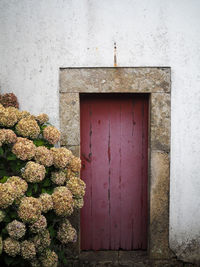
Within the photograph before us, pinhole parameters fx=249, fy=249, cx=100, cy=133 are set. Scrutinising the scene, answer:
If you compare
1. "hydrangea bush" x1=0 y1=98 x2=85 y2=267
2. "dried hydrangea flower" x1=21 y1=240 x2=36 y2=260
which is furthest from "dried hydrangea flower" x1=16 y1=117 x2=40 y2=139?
"dried hydrangea flower" x1=21 y1=240 x2=36 y2=260

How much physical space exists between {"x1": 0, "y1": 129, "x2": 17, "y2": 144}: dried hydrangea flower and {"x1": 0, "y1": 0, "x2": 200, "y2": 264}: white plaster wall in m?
0.74

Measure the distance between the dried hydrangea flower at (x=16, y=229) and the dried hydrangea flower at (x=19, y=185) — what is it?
0.23m

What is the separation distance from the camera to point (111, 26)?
3.09 m

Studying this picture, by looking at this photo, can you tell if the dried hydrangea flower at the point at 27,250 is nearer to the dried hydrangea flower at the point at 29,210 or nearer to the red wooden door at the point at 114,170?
the dried hydrangea flower at the point at 29,210

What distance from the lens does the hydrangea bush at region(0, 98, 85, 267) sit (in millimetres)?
2178

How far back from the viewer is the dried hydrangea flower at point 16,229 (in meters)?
2.13

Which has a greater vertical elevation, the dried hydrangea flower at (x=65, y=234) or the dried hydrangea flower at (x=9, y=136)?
the dried hydrangea flower at (x=9, y=136)

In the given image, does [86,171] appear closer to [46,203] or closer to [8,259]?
[46,203]

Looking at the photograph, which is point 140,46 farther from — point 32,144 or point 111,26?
point 32,144

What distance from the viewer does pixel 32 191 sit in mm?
2529

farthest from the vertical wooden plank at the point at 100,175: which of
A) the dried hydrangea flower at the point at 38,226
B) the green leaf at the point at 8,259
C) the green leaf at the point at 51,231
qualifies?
the green leaf at the point at 8,259

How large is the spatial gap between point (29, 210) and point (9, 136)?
29.1 inches

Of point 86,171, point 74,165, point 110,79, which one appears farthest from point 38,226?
point 110,79

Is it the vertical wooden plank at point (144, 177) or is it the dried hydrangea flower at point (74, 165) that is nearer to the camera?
the dried hydrangea flower at point (74, 165)
